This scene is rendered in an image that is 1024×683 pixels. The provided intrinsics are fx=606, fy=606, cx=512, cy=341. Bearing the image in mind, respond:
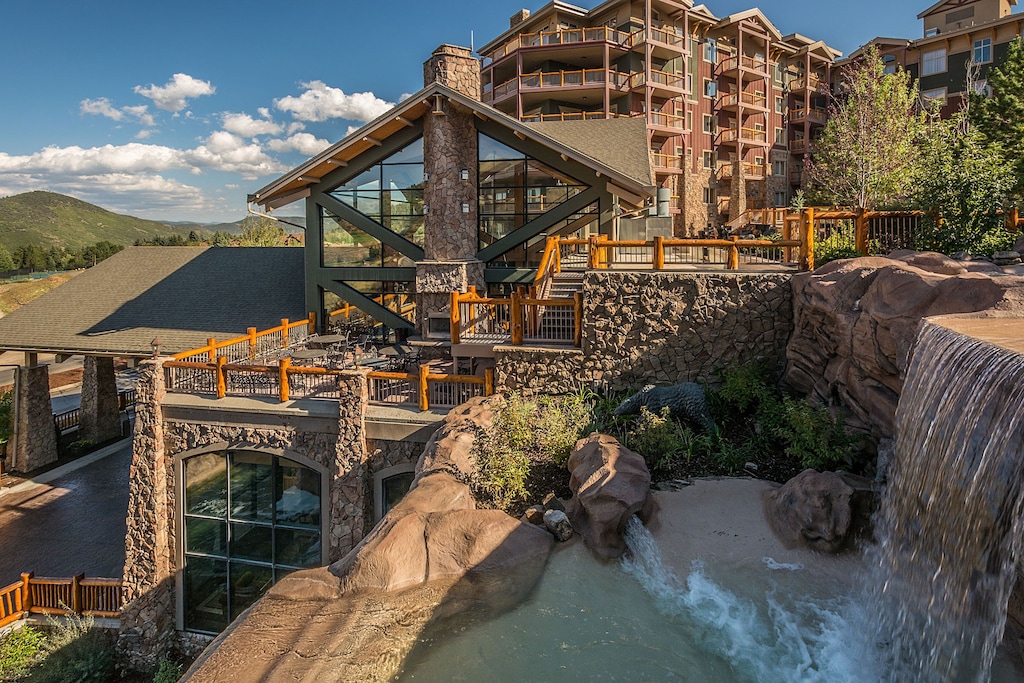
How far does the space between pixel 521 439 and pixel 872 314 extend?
16.9 feet

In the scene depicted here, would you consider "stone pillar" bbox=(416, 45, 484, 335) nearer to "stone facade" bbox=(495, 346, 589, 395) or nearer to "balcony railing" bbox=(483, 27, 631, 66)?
"stone facade" bbox=(495, 346, 589, 395)

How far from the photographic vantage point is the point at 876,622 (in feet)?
19.4

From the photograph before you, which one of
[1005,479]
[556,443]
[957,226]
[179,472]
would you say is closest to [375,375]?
[556,443]

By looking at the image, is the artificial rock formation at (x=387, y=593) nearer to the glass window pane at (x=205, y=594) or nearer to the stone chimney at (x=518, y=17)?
the glass window pane at (x=205, y=594)

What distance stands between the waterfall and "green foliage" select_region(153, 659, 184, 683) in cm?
1183

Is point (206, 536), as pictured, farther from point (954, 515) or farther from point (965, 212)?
point (965, 212)

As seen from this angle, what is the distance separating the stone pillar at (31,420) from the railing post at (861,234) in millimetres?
22147

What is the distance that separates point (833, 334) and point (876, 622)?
473cm

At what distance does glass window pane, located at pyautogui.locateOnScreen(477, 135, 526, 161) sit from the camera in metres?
15.4

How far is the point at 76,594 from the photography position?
1206 centimetres

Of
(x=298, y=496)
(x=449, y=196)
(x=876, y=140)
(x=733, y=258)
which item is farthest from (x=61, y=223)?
(x=733, y=258)

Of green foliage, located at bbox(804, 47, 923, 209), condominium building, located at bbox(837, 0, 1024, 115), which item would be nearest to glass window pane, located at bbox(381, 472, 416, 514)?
green foliage, located at bbox(804, 47, 923, 209)

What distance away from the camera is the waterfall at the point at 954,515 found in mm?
4656

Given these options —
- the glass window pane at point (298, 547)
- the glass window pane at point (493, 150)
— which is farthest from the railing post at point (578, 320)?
the glass window pane at point (298, 547)
